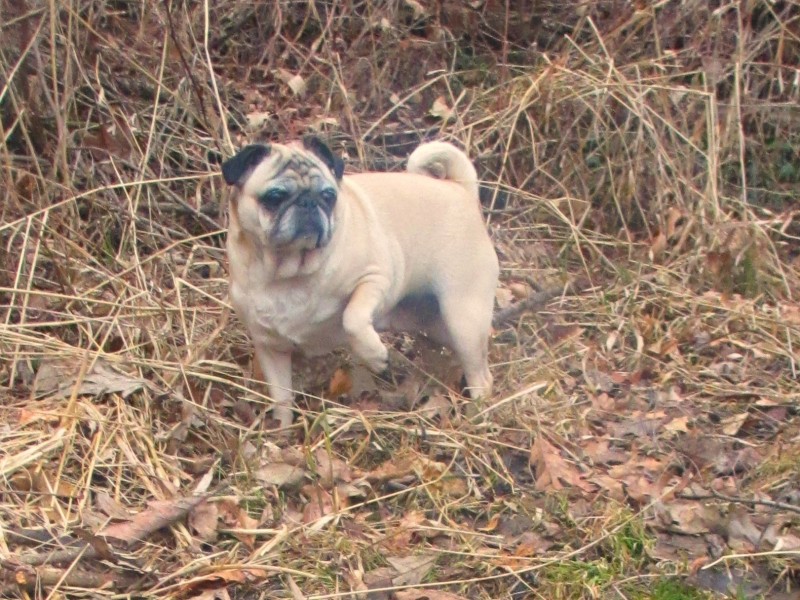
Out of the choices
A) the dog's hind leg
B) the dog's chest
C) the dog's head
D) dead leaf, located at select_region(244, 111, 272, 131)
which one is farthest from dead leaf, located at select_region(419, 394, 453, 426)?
dead leaf, located at select_region(244, 111, 272, 131)

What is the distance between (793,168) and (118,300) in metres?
3.92

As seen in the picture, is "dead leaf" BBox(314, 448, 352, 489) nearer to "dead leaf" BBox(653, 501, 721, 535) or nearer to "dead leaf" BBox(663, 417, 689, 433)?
"dead leaf" BBox(653, 501, 721, 535)

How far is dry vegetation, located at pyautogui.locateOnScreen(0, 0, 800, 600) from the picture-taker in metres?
3.39

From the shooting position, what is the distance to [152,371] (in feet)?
14.2

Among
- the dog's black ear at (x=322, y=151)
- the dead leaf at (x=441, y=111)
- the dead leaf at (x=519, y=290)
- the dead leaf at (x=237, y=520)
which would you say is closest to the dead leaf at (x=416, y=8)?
the dead leaf at (x=441, y=111)

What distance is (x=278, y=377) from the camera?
4.23m

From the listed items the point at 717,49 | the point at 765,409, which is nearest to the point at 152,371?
the point at 765,409

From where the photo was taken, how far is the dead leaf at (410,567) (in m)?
3.25

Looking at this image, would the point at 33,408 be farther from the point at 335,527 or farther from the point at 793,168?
the point at 793,168

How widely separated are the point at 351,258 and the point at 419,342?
0.89 m

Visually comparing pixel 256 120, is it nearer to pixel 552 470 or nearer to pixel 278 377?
pixel 278 377

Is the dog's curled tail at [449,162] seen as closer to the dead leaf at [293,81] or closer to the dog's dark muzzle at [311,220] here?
the dog's dark muzzle at [311,220]

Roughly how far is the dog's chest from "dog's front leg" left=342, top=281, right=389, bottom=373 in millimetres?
96

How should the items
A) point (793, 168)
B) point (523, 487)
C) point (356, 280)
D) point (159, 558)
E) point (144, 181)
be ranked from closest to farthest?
1. point (159, 558)
2. point (523, 487)
3. point (356, 280)
4. point (144, 181)
5. point (793, 168)
